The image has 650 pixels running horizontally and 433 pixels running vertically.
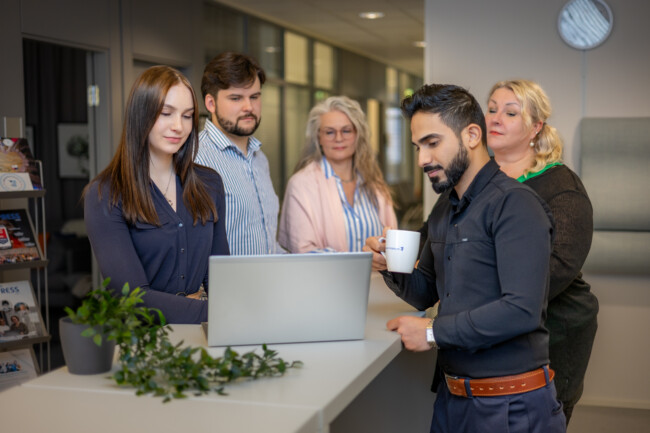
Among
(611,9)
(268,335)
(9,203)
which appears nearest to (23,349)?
(9,203)

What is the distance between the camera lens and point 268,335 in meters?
1.75

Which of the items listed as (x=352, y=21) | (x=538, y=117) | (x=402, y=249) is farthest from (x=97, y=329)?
(x=352, y=21)

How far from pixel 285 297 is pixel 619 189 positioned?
9.35 feet

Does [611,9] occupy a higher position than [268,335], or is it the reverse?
[611,9]

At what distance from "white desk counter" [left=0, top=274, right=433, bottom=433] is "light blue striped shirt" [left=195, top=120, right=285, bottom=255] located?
124cm

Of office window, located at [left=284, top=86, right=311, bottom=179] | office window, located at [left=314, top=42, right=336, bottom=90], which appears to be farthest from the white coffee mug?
office window, located at [left=314, top=42, right=336, bottom=90]

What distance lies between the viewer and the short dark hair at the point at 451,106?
1.84m

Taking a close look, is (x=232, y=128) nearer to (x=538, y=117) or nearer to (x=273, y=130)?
(x=538, y=117)

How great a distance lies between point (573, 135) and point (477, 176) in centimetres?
254

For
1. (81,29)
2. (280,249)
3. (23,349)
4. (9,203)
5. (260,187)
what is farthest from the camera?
(81,29)

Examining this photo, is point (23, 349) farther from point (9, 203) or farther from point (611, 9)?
point (611, 9)

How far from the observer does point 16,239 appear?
3.86 m

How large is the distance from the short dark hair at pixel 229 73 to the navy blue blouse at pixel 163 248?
69 cm

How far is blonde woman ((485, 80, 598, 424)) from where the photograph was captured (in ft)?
7.55
